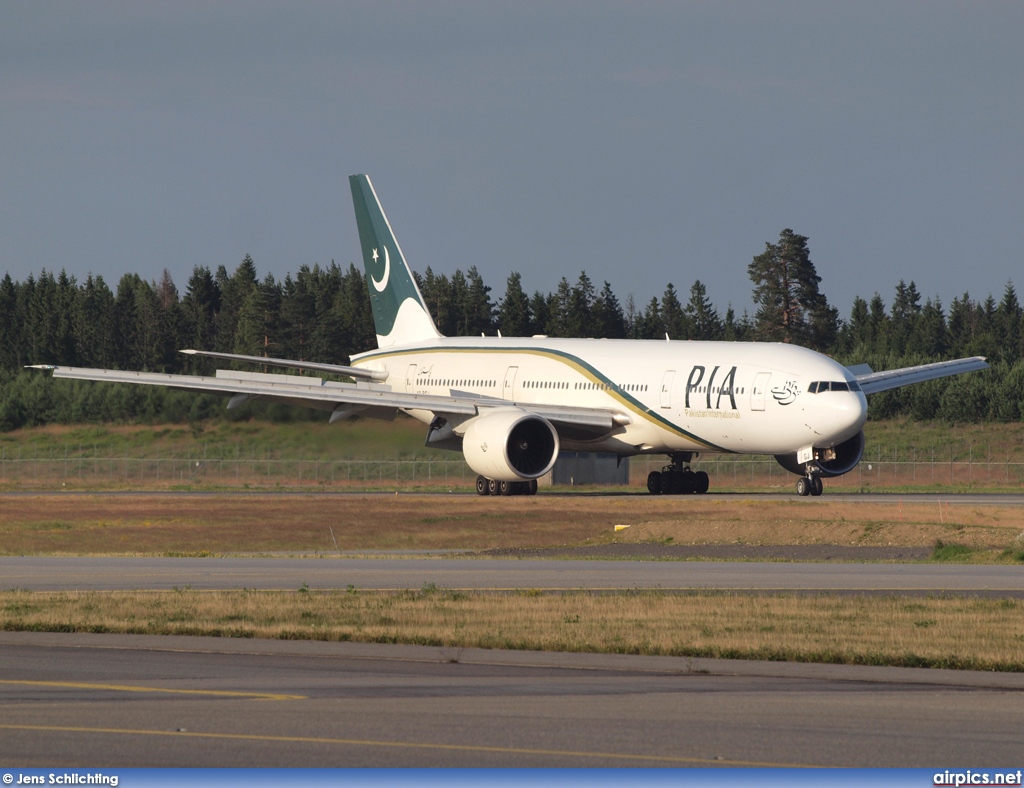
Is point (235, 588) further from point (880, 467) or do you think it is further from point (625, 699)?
point (880, 467)

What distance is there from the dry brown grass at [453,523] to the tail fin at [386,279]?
1399 centimetres

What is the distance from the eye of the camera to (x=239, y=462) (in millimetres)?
60375

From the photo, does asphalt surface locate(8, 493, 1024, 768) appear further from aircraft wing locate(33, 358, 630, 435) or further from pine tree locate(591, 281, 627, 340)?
pine tree locate(591, 281, 627, 340)

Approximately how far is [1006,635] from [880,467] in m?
50.4

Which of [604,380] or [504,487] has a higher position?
[604,380]

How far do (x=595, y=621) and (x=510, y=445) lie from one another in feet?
85.8

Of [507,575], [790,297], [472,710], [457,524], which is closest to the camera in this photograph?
[472,710]

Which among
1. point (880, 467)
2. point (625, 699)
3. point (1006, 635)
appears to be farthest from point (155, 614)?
point (880, 467)

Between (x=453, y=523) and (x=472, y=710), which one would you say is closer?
(x=472, y=710)

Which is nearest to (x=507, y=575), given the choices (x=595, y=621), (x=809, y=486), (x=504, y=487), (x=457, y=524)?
(x=595, y=621)

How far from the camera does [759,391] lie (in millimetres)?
42062

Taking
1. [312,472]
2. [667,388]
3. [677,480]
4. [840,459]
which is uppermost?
[667,388]

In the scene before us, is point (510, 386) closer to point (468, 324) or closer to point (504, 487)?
point (504, 487)

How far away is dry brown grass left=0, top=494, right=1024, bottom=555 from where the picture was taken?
3419 centimetres
